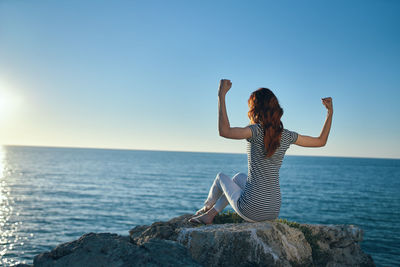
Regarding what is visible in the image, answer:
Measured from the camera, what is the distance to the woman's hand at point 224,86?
478cm

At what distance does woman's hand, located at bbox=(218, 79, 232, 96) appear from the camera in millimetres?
4781

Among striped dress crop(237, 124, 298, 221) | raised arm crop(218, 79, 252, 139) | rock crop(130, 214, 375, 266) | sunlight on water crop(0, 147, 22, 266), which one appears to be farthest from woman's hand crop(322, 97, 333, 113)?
sunlight on water crop(0, 147, 22, 266)

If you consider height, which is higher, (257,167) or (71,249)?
(257,167)

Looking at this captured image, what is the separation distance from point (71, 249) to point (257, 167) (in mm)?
3162

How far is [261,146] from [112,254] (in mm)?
2836

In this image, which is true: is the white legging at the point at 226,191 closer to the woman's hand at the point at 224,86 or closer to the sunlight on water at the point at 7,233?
the woman's hand at the point at 224,86

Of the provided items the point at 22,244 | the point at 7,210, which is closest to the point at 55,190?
the point at 7,210

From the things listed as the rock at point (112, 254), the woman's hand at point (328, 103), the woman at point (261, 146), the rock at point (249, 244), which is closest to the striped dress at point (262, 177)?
the woman at point (261, 146)

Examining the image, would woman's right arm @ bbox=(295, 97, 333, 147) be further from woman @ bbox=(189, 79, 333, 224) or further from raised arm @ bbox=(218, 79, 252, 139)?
raised arm @ bbox=(218, 79, 252, 139)

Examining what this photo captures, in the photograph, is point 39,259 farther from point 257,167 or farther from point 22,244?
point 22,244

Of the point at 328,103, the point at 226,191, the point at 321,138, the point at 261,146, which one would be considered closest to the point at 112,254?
the point at 226,191

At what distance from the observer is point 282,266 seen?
5.22 metres

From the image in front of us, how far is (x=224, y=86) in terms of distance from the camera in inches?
190

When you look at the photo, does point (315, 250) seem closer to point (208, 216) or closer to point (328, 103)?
point (208, 216)
